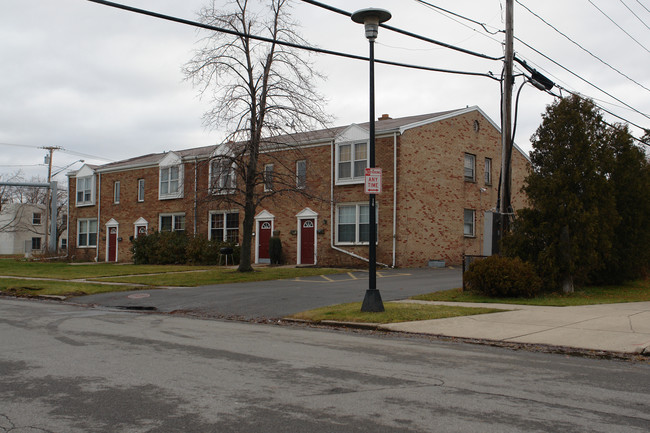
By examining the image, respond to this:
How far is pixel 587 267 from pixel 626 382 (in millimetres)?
10161

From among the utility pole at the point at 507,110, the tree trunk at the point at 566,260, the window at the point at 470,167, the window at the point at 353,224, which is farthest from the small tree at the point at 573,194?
the window at the point at 470,167

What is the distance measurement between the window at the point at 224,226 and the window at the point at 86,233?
39.8ft

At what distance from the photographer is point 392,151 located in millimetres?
27250

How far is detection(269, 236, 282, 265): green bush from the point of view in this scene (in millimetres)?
30125

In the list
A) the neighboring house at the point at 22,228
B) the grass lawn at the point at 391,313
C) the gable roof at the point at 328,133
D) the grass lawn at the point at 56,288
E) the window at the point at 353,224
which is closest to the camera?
the grass lawn at the point at 391,313

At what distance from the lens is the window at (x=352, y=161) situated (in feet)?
92.4

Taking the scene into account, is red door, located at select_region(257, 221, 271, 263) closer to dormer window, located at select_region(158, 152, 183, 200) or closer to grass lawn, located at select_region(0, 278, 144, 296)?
dormer window, located at select_region(158, 152, 183, 200)

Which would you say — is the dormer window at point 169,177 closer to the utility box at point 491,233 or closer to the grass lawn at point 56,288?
the grass lawn at point 56,288

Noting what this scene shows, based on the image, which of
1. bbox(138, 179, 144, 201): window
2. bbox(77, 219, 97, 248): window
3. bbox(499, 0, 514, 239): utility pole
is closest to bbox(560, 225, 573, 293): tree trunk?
bbox(499, 0, 514, 239): utility pole

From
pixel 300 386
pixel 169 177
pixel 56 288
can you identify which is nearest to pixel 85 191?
pixel 169 177

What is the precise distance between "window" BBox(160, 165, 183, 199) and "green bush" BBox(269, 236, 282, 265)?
8573 millimetres

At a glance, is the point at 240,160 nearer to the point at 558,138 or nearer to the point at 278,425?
the point at 558,138

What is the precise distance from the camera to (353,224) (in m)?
28.5

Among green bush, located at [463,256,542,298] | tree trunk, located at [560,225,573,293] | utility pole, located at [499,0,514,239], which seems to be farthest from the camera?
utility pole, located at [499,0,514,239]
